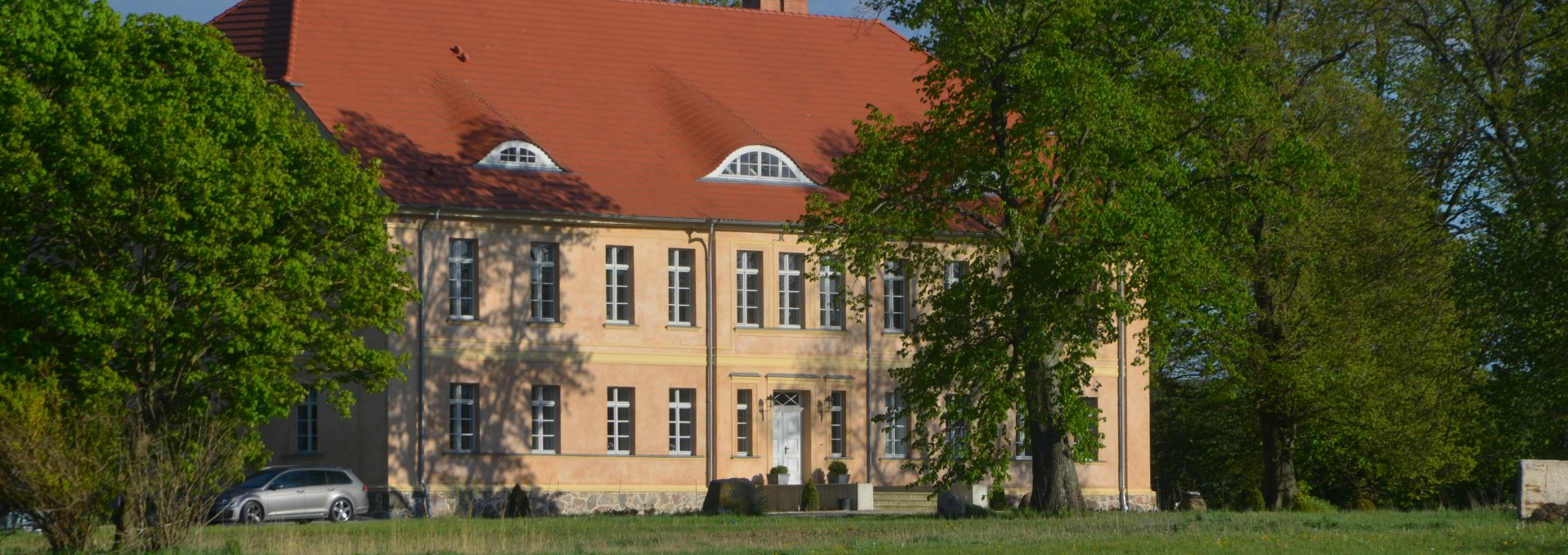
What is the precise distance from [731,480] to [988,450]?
644 cm

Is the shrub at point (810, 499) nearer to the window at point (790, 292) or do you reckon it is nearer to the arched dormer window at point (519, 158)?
the window at point (790, 292)

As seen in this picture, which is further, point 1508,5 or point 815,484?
point 1508,5

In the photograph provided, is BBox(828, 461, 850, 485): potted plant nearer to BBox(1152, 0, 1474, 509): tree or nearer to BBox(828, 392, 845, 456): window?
BBox(828, 392, 845, 456): window

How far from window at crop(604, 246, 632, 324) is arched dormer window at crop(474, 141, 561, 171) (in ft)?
6.83

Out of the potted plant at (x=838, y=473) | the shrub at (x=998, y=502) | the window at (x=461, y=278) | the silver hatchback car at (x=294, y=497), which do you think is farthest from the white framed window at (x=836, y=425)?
the silver hatchback car at (x=294, y=497)

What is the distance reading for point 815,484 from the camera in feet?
135

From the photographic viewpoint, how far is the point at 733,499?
37438 mm

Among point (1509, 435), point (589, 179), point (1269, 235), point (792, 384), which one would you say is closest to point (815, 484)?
point (792, 384)

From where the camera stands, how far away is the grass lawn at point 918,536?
24.2 metres

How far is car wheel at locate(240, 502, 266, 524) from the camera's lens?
119 feet

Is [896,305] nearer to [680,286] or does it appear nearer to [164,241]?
[680,286]

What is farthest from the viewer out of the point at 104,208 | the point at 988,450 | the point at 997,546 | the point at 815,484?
the point at 815,484

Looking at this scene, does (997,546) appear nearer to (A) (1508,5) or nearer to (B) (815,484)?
(B) (815,484)

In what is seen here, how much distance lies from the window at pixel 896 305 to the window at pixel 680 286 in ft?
14.7
